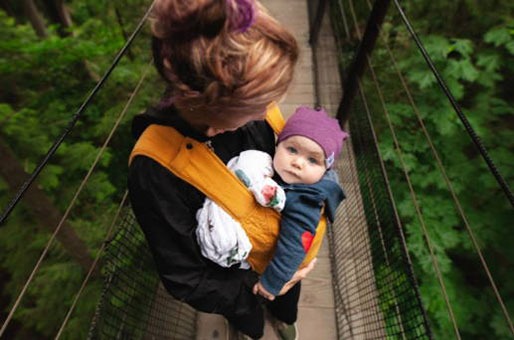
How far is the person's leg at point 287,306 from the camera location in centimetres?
129

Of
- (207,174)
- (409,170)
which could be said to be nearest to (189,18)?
(207,174)

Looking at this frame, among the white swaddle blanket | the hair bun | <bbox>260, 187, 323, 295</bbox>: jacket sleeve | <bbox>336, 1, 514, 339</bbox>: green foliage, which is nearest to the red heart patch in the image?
<bbox>260, 187, 323, 295</bbox>: jacket sleeve

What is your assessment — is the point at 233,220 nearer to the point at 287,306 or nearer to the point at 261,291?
the point at 261,291

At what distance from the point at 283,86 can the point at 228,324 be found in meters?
1.30

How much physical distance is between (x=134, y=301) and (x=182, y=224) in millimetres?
729

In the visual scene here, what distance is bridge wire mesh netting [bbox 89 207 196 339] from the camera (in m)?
1.10

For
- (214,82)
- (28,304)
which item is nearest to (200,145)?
(214,82)

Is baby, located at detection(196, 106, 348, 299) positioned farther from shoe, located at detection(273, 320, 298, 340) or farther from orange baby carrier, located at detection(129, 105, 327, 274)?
shoe, located at detection(273, 320, 298, 340)

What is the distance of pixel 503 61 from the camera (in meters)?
2.19

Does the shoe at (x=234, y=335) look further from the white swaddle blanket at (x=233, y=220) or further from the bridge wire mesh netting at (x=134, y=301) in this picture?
the white swaddle blanket at (x=233, y=220)

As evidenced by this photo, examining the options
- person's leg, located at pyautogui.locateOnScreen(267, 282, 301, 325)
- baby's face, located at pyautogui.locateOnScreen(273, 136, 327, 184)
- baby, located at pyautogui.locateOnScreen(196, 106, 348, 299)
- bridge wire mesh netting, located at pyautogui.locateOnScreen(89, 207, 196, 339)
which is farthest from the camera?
person's leg, located at pyautogui.locateOnScreen(267, 282, 301, 325)

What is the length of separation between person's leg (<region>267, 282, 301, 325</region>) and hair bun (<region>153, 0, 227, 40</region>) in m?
1.02

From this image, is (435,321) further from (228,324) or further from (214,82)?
(214,82)

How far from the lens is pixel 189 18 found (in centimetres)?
51
